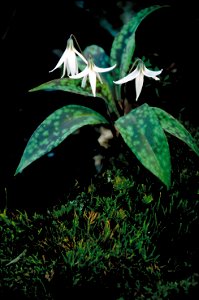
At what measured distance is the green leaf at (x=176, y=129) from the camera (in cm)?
138

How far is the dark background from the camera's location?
1930mm

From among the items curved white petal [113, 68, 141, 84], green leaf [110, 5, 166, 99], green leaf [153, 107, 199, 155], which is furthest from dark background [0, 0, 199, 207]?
curved white petal [113, 68, 141, 84]

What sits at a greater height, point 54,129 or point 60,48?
point 60,48

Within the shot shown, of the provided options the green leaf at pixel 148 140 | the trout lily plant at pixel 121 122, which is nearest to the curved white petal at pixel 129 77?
the trout lily plant at pixel 121 122

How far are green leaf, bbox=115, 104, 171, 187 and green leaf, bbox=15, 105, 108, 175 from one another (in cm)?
18

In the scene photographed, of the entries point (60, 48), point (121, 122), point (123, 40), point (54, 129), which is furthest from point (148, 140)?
point (60, 48)

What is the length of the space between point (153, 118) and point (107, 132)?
66 cm

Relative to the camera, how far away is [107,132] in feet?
6.64

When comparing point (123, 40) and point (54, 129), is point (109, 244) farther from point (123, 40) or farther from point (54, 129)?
point (123, 40)

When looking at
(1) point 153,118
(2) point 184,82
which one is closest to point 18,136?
(1) point 153,118

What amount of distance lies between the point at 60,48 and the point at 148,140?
109 cm

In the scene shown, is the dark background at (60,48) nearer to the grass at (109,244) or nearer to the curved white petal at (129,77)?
the grass at (109,244)

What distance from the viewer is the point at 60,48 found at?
→ 2139 mm

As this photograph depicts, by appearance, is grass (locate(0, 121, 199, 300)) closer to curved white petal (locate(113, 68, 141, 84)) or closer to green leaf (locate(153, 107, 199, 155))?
green leaf (locate(153, 107, 199, 155))
